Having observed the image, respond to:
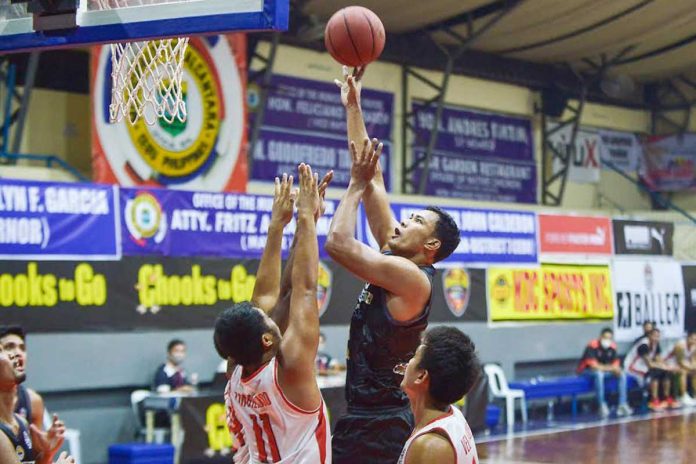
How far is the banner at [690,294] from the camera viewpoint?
18.2m

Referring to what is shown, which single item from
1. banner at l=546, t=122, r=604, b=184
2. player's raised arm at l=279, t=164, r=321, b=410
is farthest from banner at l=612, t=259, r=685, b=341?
player's raised arm at l=279, t=164, r=321, b=410

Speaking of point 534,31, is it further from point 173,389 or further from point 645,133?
point 173,389

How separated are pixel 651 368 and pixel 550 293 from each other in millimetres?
2881

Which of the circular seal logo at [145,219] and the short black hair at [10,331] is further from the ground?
the circular seal logo at [145,219]

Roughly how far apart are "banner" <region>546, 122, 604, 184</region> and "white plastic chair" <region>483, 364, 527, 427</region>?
704 centimetres

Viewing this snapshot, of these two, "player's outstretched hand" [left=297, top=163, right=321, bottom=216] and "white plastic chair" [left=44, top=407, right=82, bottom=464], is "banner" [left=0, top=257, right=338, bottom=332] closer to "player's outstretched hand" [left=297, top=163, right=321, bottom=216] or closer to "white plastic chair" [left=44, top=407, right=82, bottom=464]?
"white plastic chair" [left=44, top=407, right=82, bottom=464]

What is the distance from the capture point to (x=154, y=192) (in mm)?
11039

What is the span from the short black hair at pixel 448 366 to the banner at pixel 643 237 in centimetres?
1368

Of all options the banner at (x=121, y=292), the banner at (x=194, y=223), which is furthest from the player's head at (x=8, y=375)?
the banner at (x=194, y=223)

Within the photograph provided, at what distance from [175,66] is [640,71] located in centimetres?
1801

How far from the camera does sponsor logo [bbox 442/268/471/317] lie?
14.4m

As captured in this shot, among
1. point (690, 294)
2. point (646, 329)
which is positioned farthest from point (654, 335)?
point (690, 294)

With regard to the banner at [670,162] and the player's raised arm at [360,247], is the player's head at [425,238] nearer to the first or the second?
the player's raised arm at [360,247]

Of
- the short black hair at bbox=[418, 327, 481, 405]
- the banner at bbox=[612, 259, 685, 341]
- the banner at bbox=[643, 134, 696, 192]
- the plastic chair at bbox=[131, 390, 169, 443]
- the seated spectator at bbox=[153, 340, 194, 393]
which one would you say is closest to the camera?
the short black hair at bbox=[418, 327, 481, 405]
